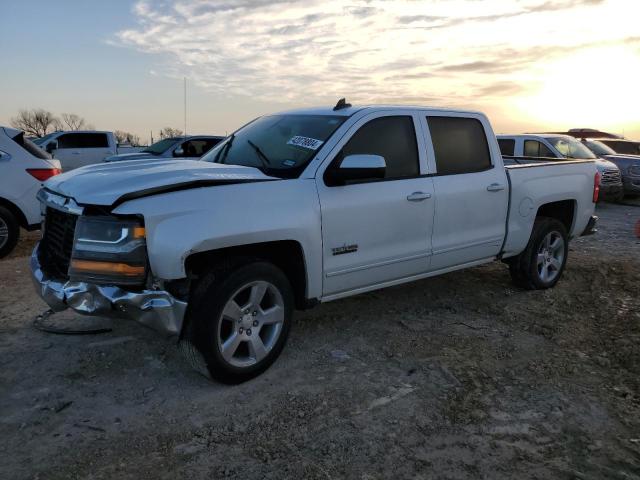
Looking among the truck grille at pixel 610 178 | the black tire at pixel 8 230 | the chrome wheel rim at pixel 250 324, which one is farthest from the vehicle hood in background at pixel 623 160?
the black tire at pixel 8 230

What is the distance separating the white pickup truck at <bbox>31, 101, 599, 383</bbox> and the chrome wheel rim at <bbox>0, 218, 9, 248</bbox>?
3535 mm

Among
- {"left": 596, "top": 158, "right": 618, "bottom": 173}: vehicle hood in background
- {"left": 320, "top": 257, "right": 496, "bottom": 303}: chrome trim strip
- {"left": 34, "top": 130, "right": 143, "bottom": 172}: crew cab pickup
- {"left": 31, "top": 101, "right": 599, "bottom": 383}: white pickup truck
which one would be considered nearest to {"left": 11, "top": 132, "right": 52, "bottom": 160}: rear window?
{"left": 31, "top": 101, "right": 599, "bottom": 383}: white pickup truck

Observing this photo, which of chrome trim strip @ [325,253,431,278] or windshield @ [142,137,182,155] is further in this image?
→ windshield @ [142,137,182,155]

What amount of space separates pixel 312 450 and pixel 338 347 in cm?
141

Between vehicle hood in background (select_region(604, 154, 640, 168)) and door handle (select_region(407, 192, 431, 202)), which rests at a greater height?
vehicle hood in background (select_region(604, 154, 640, 168))

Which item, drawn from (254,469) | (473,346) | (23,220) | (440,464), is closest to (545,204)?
(473,346)

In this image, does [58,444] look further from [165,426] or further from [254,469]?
[254,469]

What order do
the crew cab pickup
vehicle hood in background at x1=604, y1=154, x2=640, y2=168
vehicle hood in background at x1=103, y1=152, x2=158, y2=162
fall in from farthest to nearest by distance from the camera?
1. the crew cab pickup
2. vehicle hood in background at x1=604, y1=154, x2=640, y2=168
3. vehicle hood in background at x1=103, y1=152, x2=158, y2=162

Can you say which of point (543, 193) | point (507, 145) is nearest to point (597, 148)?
point (507, 145)

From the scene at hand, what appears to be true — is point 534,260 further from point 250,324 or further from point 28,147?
point 28,147

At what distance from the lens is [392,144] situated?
14.7 feet

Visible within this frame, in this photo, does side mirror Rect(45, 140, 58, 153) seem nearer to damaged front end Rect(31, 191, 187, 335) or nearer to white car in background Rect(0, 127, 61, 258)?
white car in background Rect(0, 127, 61, 258)

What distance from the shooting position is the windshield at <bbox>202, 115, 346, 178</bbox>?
13.3 ft

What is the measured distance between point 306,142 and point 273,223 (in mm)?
915
